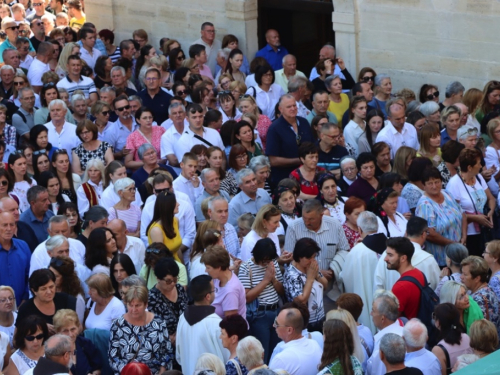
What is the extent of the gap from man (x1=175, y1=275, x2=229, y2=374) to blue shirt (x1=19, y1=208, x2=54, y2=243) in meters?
2.51

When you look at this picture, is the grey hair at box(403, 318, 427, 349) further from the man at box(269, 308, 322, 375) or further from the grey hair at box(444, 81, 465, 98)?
the grey hair at box(444, 81, 465, 98)

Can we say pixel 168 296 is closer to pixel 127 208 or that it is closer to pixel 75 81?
pixel 127 208

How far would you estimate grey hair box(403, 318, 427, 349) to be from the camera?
764cm

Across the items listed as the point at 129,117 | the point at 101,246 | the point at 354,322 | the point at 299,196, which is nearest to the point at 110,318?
the point at 101,246

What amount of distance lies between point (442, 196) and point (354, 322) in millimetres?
3164

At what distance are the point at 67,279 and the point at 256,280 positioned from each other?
5.40 ft

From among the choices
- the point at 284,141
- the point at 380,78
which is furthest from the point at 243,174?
the point at 380,78

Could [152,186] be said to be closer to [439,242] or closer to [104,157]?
[104,157]

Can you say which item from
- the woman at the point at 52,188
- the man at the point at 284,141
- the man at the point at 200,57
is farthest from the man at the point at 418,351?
the man at the point at 200,57

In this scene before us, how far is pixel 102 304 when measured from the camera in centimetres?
866

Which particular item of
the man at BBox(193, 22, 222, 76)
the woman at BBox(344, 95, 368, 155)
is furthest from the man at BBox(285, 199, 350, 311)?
the man at BBox(193, 22, 222, 76)

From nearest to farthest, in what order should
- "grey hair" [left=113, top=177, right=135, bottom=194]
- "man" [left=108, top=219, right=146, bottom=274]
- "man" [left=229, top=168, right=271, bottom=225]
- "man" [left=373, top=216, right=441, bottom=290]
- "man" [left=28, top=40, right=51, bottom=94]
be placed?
"man" [left=373, top=216, right=441, bottom=290], "man" [left=108, top=219, right=146, bottom=274], "grey hair" [left=113, top=177, right=135, bottom=194], "man" [left=229, top=168, right=271, bottom=225], "man" [left=28, top=40, right=51, bottom=94]

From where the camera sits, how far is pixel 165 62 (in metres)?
14.9

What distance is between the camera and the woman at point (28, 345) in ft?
25.9
